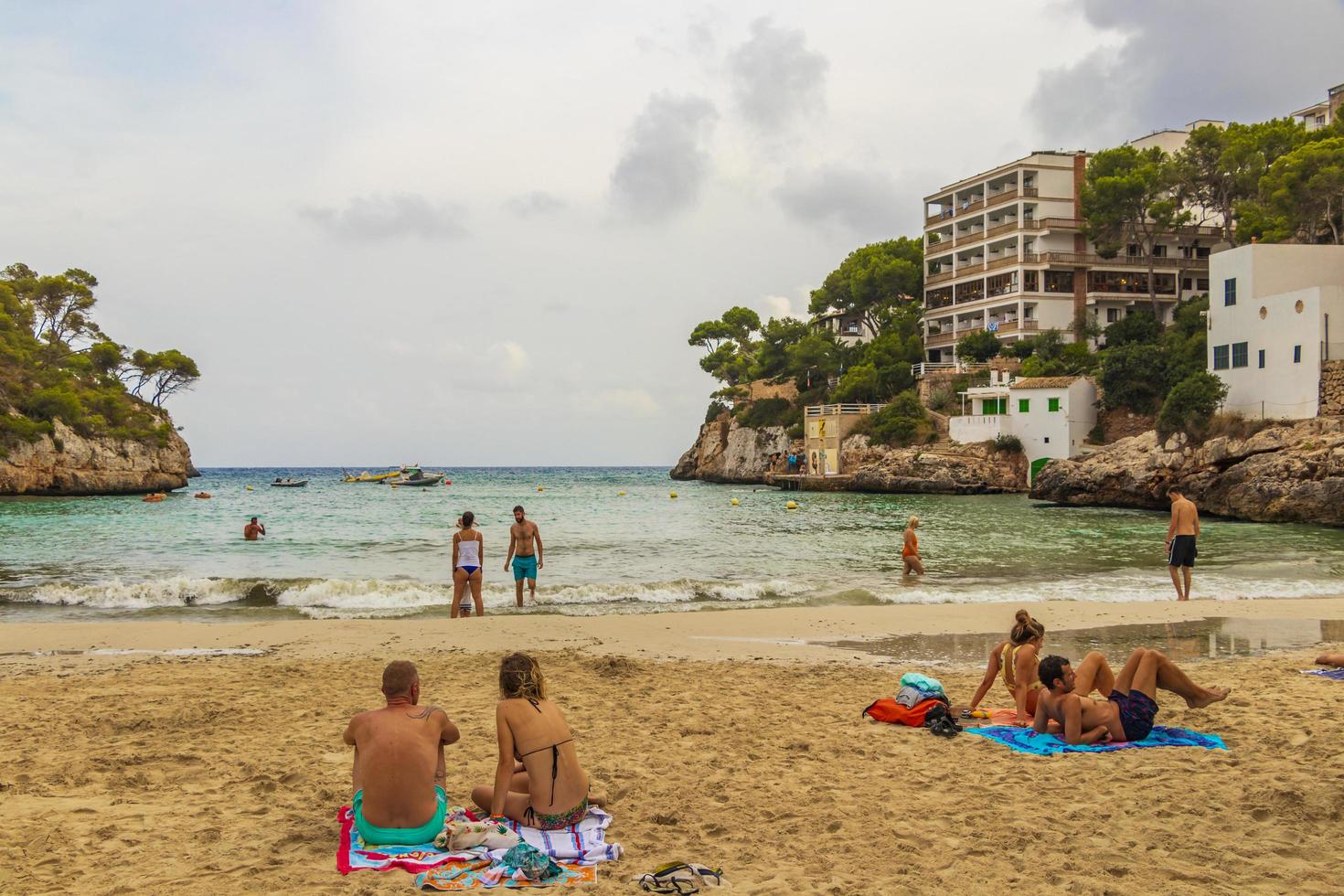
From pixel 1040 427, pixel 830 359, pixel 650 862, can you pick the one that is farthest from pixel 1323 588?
pixel 830 359

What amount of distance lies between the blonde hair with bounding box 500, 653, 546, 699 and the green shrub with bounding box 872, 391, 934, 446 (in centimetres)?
5958

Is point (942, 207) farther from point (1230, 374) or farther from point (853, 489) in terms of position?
point (1230, 374)

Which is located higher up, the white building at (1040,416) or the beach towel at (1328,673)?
the white building at (1040,416)

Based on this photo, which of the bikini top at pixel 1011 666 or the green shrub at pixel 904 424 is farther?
the green shrub at pixel 904 424

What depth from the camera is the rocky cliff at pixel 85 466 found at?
191 ft

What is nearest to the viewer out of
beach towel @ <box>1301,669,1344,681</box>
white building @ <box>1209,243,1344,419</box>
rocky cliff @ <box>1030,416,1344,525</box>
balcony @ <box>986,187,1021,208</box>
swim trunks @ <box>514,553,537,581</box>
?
beach towel @ <box>1301,669,1344,681</box>

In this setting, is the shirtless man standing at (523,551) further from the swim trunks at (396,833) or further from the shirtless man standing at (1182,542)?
the shirtless man standing at (1182,542)

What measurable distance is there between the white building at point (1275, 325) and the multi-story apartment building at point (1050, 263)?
2267 cm

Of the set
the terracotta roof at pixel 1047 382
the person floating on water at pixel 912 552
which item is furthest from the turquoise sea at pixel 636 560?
the terracotta roof at pixel 1047 382

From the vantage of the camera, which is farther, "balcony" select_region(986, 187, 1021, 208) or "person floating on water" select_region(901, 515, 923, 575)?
"balcony" select_region(986, 187, 1021, 208)

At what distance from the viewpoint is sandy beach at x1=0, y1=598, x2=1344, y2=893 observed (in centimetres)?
458

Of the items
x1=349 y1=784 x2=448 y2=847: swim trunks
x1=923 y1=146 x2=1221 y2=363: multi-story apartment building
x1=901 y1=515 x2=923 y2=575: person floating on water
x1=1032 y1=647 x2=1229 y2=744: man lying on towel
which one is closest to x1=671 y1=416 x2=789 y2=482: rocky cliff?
x1=923 y1=146 x2=1221 y2=363: multi-story apartment building

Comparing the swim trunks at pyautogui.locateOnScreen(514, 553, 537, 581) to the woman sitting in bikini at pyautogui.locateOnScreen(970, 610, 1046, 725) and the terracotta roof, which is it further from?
the terracotta roof

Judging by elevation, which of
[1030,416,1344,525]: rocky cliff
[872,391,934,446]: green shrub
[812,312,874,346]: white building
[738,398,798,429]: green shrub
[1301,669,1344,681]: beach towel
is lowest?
[1301,669,1344,681]: beach towel
